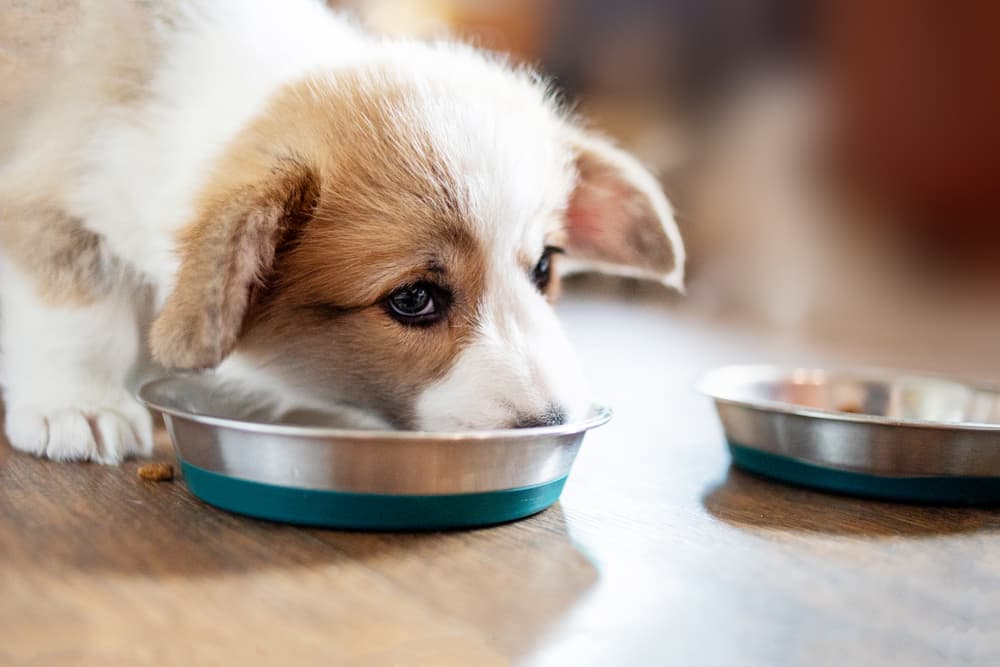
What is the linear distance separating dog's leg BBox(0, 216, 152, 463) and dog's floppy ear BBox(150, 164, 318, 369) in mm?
516

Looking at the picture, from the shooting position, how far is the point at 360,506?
1.46 meters

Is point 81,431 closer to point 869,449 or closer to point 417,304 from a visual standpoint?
point 417,304

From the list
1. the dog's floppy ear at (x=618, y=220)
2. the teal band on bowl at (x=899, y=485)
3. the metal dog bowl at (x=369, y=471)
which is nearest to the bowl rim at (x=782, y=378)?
the teal band on bowl at (x=899, y=485)

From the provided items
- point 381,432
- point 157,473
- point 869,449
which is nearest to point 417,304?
point 381,432

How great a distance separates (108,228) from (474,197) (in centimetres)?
72

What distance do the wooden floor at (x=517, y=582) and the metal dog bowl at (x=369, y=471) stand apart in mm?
34

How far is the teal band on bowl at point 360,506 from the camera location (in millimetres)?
1455

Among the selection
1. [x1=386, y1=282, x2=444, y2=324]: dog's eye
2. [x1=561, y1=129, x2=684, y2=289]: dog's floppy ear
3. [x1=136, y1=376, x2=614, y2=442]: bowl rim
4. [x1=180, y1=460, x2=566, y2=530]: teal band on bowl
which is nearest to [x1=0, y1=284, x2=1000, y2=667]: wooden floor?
[x1=180, y1=460, x2=566, y2=530]: teal band on bowl

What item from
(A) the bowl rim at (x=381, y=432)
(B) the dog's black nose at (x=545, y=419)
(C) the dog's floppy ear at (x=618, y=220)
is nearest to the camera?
(A) the bowl rim at (x=381, y=432)

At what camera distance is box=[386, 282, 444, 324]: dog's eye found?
1683mm

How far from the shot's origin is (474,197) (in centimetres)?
169

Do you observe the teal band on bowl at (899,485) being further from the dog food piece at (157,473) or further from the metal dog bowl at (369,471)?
the dog food piece at (157,473)

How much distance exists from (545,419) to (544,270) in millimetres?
488

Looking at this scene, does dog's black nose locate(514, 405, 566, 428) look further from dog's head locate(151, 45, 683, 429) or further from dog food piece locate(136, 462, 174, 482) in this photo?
dog food piece locate(136, 462, 174, 482)
